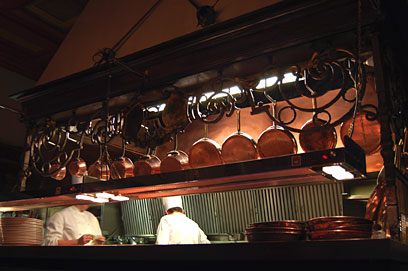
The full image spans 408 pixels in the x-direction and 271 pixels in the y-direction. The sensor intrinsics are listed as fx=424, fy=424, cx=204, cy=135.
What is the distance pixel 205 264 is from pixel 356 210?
2.62 meters

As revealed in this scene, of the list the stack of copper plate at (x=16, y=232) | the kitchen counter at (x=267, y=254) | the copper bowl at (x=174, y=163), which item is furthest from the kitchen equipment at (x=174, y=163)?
the stack of copper plate at (x=16, y=232)

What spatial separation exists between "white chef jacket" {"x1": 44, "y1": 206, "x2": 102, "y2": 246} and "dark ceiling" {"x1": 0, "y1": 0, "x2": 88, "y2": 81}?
90.2 inches

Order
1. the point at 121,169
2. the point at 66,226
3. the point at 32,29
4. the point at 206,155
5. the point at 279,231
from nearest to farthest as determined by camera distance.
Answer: the point at 279,231 < the point at 206,155 < the point at 121,169 < the point at 66,226 < the point at 32,29

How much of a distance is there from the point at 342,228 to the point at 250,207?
3.04 m

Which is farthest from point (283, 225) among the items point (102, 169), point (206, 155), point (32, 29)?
point (32, 29)

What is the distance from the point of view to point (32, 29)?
542 cm

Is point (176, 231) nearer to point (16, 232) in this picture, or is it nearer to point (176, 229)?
point (176, 229)

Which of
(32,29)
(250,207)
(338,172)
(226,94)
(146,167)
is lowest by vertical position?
(250,207)

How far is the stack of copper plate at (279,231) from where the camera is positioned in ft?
6.89

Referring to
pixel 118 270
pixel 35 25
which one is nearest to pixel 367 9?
Result: pixel 118 270

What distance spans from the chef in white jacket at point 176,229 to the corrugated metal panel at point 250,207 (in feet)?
1.38

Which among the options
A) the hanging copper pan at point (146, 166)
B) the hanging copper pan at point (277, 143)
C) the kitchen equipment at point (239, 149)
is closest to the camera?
the hanging copper pan at point (277, 143)

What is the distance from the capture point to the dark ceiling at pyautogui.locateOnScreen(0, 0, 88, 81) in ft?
16.3

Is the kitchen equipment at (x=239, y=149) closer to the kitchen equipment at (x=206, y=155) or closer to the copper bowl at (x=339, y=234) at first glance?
the kitchen equipment at (x=206, y=155)
